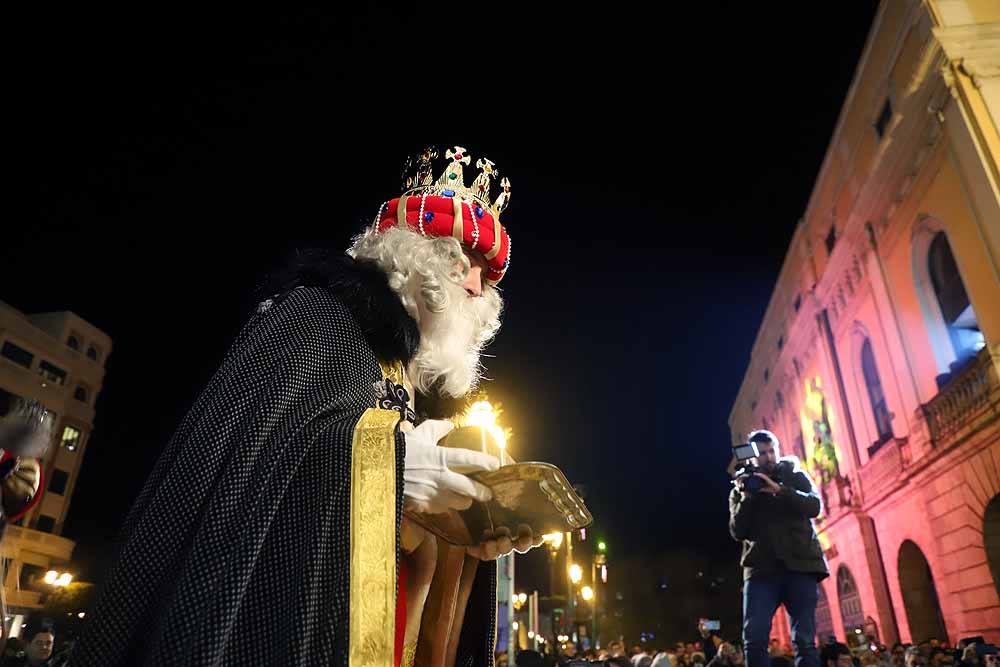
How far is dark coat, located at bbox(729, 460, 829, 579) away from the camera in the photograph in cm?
477

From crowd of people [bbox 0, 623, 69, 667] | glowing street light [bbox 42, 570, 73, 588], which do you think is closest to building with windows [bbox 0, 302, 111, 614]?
glowing street light [bbox 42, 570, 73, 588]

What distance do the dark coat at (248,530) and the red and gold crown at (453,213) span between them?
1202mm

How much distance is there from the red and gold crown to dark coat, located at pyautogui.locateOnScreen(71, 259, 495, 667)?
3.94 ft

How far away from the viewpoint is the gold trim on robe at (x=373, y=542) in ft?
4.70

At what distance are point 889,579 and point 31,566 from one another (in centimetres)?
3846

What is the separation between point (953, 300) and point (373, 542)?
54.8 feet

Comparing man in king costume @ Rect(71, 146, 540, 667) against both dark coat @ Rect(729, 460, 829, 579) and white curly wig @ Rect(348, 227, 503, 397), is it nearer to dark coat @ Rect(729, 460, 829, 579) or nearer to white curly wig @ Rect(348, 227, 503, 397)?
white curly wig @ Rect(348, 227, 503, 397)

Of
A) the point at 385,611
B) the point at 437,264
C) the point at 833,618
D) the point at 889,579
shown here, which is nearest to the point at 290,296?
the point at 437,264

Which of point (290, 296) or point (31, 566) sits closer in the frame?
point (290, 296)

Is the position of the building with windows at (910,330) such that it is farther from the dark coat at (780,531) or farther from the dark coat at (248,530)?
the dark coat at (248,530)

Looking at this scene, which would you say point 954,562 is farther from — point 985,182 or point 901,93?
point 901,93

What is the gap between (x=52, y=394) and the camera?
36.8 m

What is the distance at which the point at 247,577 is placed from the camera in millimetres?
1447

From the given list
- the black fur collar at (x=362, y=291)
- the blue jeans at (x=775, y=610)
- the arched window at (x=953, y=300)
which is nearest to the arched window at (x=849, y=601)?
the arched window at (x=953, y=300)
